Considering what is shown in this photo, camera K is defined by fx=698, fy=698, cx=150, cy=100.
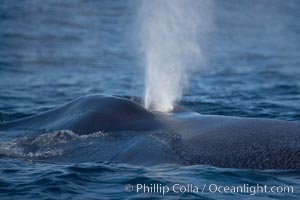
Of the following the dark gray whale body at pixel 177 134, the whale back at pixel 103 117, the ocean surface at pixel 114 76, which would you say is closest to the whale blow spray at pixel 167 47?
the ocean surface at pixel 114 76

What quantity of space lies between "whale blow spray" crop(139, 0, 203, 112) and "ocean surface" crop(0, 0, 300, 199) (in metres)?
0.81

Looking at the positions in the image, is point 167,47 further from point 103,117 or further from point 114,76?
point 103,117

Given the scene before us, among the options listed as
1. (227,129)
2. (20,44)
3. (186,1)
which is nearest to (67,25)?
(20,44)

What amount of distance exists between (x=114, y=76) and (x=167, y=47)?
8.61ft

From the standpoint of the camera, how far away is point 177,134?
462 inches

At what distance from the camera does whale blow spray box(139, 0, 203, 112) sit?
16222 millimetres

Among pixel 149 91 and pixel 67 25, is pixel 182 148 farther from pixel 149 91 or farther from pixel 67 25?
pixel 67 25

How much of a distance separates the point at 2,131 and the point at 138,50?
65.2 ft

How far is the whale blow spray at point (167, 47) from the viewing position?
53.2ft

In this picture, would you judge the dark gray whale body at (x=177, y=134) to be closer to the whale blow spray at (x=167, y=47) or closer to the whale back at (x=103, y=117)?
the whale back at (x=103, y=117)

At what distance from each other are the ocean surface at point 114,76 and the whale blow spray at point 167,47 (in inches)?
32.1

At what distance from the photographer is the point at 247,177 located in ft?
33.3

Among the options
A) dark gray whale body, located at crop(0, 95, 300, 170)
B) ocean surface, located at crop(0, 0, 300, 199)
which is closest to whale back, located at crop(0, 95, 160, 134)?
dark gray whale body, located at crop(0, 95, 300, 170)

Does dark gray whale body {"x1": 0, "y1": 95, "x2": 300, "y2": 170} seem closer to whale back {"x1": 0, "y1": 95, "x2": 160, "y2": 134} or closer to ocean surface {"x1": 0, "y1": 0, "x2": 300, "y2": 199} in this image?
whale back {"x1": 0, "y1": 95, "x2": 160, "y2": 134}
